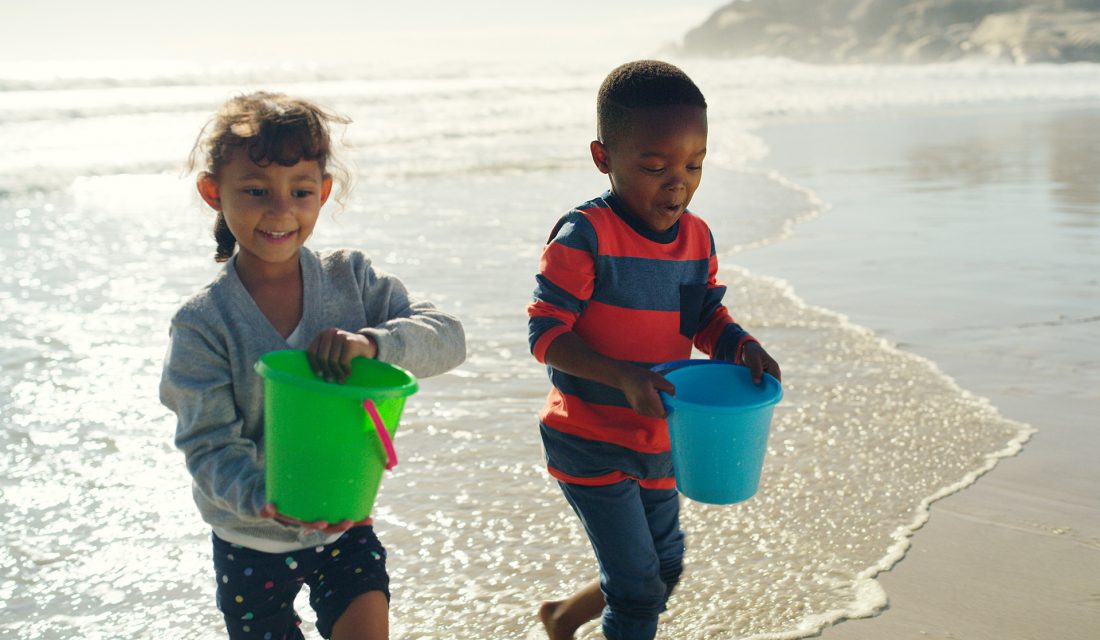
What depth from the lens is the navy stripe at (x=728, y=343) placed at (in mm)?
2490

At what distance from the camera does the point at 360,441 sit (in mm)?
1797

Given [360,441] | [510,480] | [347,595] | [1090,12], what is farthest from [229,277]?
[1090,12]

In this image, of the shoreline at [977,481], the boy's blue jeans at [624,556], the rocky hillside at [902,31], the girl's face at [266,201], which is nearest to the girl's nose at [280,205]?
the girl's face at [266,201]

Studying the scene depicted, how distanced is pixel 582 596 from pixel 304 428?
1.12m

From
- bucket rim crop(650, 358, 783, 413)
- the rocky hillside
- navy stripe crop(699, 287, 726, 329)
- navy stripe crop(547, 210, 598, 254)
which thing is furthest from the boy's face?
the rocky hillside

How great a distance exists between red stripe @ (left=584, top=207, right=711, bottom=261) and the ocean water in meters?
0.95

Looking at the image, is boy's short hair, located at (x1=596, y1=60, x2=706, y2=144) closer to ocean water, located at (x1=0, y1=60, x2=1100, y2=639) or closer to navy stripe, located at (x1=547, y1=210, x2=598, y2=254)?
navy stripe, located at (x1=547, y1=210, x2=598, y2=254)

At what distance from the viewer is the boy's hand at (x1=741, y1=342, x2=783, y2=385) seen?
234 centimetres

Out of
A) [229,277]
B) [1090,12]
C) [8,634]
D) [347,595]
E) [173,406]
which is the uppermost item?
[1090,12]

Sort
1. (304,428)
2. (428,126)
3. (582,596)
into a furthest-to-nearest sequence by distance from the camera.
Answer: (428,126), (582,596), (304,428)

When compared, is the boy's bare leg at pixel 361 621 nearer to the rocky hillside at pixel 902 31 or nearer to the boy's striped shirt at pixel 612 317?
the boy's striped shirt at pixel 612 317

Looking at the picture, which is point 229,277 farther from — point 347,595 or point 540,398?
point 540,398

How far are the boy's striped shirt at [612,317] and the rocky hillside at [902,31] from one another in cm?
4302

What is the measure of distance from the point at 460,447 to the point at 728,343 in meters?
1.85
